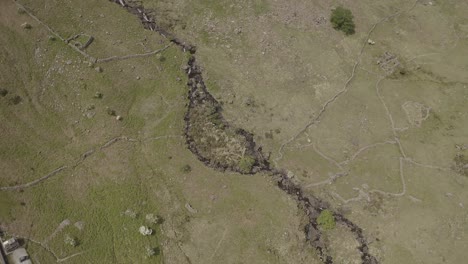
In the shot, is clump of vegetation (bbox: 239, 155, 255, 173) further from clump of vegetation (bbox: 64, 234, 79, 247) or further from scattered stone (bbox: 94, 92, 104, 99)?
clump of vegetation (bbox: 64, 234, 79, 247)

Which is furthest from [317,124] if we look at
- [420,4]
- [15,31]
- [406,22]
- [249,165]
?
[15,31]

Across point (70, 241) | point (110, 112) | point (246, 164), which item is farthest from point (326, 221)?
point (110, 112)

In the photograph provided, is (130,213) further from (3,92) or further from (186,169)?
(3,92)

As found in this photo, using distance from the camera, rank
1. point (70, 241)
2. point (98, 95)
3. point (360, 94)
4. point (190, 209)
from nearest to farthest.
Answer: point (70, 241), point (190, 209), point (98, 95), point (360, 94)

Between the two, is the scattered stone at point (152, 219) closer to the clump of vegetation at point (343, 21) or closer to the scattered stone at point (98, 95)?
the scattered stone at point (98, 95)

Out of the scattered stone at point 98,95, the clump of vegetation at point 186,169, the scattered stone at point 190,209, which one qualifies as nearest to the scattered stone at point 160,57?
the scattered stone at point 98,95

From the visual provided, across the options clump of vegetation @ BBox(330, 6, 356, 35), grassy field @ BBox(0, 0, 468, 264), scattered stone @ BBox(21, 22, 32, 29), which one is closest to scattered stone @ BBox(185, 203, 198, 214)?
grassy field @ BBox(0, 0, 468, 264)
